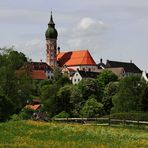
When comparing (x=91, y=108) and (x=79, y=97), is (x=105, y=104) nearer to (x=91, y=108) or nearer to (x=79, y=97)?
(x=79, y=97)

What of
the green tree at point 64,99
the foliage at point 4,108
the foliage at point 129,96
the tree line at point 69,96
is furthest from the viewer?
the green tree at point 64,99

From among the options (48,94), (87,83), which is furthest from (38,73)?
(48,94)

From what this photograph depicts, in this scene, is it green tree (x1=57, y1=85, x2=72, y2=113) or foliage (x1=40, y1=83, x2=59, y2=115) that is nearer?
foliage (x1=40, y1=83, x2=59, y2=115)

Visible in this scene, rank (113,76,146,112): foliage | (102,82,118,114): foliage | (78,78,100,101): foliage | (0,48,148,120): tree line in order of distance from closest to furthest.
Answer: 1. (113,76,146,112): foliage
2. (0,48,148,120): tree line
3. (102,82,118,114): foliage
4. (78,78,100,101): foliage

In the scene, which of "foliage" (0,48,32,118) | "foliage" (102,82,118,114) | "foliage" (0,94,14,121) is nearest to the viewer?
"foliage" (0,94,14,121)

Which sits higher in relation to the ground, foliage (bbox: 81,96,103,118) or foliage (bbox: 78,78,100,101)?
foliage (bbox: 78,78,100,101)

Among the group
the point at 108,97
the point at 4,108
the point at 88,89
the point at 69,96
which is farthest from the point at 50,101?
the point at 4,108

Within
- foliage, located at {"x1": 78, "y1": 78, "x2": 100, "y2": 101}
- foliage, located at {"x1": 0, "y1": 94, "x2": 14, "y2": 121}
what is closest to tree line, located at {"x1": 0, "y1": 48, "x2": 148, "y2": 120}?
foliage, located at {"x1": 78, "y1": 78, "x2": 100, "y2": 101}

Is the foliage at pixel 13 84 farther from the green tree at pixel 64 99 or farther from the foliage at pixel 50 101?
the green tree at pixel 64 99

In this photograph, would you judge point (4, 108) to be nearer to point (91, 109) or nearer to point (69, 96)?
point (91, 109)

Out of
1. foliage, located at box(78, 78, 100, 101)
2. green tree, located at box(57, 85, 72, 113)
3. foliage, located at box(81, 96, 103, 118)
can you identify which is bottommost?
foliage, located at box(81, 96, 103, 118)

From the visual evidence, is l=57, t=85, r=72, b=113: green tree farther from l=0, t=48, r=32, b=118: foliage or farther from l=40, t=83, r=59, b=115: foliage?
l=0, t=48, r=32, b=118: foliage

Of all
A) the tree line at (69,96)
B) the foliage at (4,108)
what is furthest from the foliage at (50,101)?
the foliage at (4,108)

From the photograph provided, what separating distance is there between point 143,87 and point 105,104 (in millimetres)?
15947
